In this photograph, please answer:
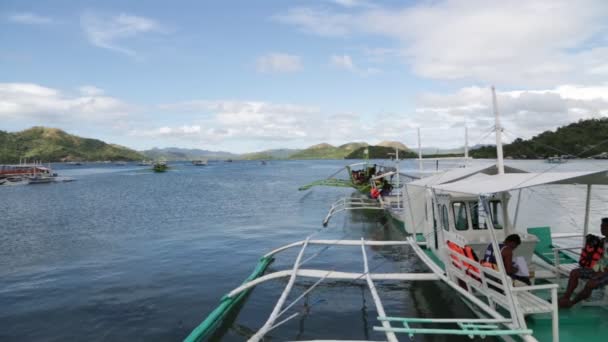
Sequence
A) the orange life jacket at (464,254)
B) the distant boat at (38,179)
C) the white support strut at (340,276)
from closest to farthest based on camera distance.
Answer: the orange life jacket at (464,254) → the white support strut at (340,276) → the distant boat at (38,179)

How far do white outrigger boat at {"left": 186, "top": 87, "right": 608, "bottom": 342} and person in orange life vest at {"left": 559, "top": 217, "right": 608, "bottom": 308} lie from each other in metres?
0.27

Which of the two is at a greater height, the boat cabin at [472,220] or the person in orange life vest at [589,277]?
the boat cabin at [472,220]

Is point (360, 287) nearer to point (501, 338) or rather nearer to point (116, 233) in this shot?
point (501, 338)

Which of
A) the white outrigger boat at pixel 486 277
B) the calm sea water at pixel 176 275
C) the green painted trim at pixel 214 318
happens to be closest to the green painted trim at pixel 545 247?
the white outrigger boat at pixel 486 277

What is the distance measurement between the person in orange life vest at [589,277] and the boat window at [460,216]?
306 cm

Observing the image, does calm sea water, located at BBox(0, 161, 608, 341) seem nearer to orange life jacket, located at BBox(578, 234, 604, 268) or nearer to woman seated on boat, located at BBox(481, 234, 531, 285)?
woman seated on boat, located at BBox(481, 234, 531, 285)

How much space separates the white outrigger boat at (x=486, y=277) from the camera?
637 cm

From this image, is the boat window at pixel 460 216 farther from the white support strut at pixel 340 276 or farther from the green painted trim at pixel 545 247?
the green painted trim at pixel 545 247

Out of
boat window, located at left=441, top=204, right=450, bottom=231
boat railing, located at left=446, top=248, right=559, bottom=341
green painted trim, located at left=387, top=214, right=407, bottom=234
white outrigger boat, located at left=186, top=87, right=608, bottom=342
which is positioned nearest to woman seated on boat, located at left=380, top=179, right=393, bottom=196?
green painted trim, located at left=387, top=214, right=407, bottom=234

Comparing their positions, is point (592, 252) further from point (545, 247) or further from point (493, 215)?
point (545, 247)

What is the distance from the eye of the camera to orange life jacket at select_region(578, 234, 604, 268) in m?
7.64

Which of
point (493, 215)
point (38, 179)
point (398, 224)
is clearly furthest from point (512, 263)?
point (38, 179)

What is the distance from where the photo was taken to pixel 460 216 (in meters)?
10.6

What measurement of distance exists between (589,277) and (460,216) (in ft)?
11.4
